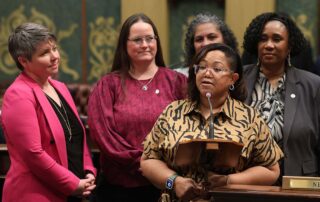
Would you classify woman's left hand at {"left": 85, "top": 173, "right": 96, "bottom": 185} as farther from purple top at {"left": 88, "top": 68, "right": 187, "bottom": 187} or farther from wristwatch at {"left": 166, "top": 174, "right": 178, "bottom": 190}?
wristwatch at {"left": 166, "top": 174, "right": 178, "bottom": 190}

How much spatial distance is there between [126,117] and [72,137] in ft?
0.97

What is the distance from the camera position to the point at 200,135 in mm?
2955

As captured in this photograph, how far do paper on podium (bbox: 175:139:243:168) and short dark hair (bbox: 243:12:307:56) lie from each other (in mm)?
977

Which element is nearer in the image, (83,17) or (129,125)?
(129,125)

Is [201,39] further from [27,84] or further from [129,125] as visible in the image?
[27,84]

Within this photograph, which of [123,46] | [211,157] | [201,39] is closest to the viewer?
[211,157]

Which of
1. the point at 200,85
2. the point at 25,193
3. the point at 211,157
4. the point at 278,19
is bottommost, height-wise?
the point at 25,193

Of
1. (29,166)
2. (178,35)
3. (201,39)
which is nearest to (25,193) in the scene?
(29,166)

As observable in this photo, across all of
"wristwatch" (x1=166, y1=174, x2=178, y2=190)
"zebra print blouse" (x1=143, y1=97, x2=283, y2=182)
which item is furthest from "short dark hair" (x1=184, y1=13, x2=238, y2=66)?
"wristwatch" (x1=166, y1=174, x2=178, y2=190)

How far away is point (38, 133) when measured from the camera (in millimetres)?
3076

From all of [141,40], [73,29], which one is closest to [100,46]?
[73,29]

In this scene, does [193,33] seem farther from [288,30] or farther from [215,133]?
[215,133]

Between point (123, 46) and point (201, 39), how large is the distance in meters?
0.50

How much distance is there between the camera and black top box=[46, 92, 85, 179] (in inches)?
127
